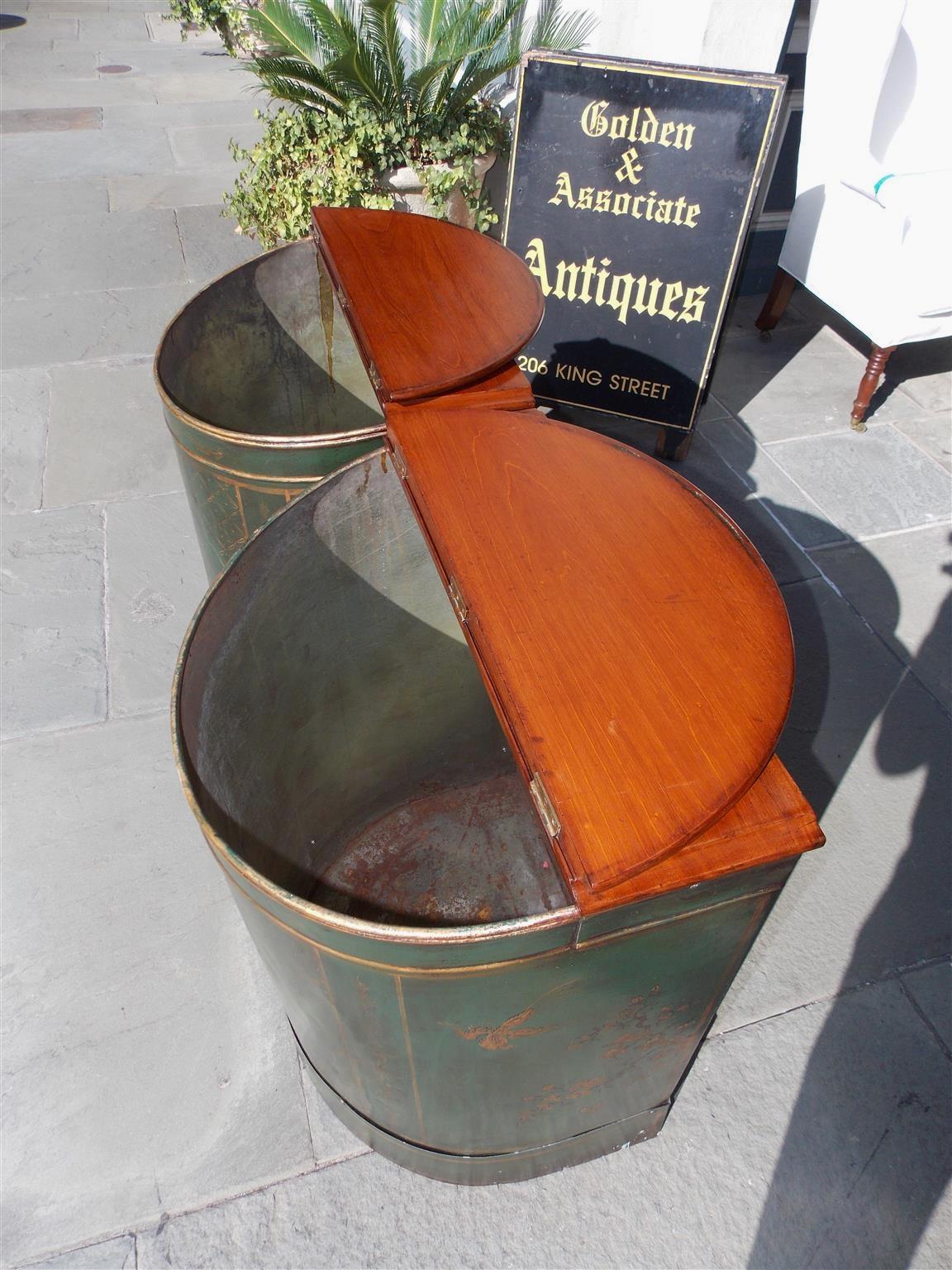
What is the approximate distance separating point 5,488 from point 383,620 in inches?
101

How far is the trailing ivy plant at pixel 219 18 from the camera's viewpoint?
20.6 ft

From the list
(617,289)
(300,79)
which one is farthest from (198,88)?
(617,289)

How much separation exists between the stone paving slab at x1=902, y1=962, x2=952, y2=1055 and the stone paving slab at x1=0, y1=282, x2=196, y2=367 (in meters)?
4.64

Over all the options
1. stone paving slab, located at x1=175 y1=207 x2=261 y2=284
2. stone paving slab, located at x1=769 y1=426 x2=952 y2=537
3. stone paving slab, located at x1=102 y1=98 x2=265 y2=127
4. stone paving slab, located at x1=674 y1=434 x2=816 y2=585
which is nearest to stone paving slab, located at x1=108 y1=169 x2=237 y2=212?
stone paving slab, located at x1=175 y1=207 x2=261 y2=284

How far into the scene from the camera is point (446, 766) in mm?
2875

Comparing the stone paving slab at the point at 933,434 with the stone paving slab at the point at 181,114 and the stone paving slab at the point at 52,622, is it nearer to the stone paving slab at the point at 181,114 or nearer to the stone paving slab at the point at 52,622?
the stone paving slab at the point at 52,622

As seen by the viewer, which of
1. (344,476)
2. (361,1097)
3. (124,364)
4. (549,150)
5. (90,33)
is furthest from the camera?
(90,33)

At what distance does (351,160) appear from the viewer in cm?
429

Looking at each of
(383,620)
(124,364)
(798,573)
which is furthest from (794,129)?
(383,620)

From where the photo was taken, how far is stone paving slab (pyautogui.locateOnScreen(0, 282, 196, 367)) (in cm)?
491

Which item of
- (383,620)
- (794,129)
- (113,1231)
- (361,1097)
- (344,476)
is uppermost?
(794,129)

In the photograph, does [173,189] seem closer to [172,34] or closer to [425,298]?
[172,34]

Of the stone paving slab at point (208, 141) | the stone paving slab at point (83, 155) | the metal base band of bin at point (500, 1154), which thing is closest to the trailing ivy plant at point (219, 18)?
the stone paving slab at point (208, 141)

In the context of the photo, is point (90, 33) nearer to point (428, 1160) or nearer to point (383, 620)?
point (383, 620)
